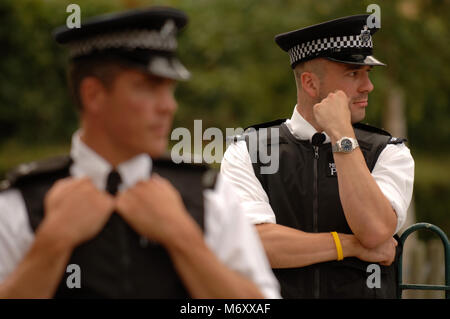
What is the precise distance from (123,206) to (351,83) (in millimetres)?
2081

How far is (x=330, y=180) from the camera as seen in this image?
402 centimetres

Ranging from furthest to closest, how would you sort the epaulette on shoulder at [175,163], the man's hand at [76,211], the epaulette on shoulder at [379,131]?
the epaulette on shoulder at [379,131]
the epaulette on shoulder at [175,163]
the man's hand at [76,211]

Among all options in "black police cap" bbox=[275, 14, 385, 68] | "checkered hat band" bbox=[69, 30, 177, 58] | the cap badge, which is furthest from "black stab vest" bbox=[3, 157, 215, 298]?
the cap badge

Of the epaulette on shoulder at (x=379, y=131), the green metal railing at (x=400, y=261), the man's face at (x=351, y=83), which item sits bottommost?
the green metal railing at (x=400, y=261)

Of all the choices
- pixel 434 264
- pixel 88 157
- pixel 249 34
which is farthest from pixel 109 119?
pixel 434 264

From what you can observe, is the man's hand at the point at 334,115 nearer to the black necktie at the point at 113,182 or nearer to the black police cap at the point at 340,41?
the black police cap at the point at 340,41

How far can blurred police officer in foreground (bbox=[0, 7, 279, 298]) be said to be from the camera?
2.25m

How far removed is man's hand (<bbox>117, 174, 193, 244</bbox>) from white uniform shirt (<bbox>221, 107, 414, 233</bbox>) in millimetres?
1657

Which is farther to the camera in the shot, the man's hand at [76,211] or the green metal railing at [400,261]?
the green metal railing at [400,261]

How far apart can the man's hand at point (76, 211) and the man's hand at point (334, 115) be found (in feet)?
5.95

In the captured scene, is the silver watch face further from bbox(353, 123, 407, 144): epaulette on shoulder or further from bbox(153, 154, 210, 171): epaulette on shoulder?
bbox(153, 154, 210, 171): epaulette on shoulder

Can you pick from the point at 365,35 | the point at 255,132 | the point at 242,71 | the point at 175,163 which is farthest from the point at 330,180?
the point at 242,71

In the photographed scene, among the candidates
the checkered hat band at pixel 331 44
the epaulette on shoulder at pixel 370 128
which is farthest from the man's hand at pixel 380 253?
the checkered hat band at pixel 331 44

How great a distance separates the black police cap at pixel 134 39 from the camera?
7.67ft
